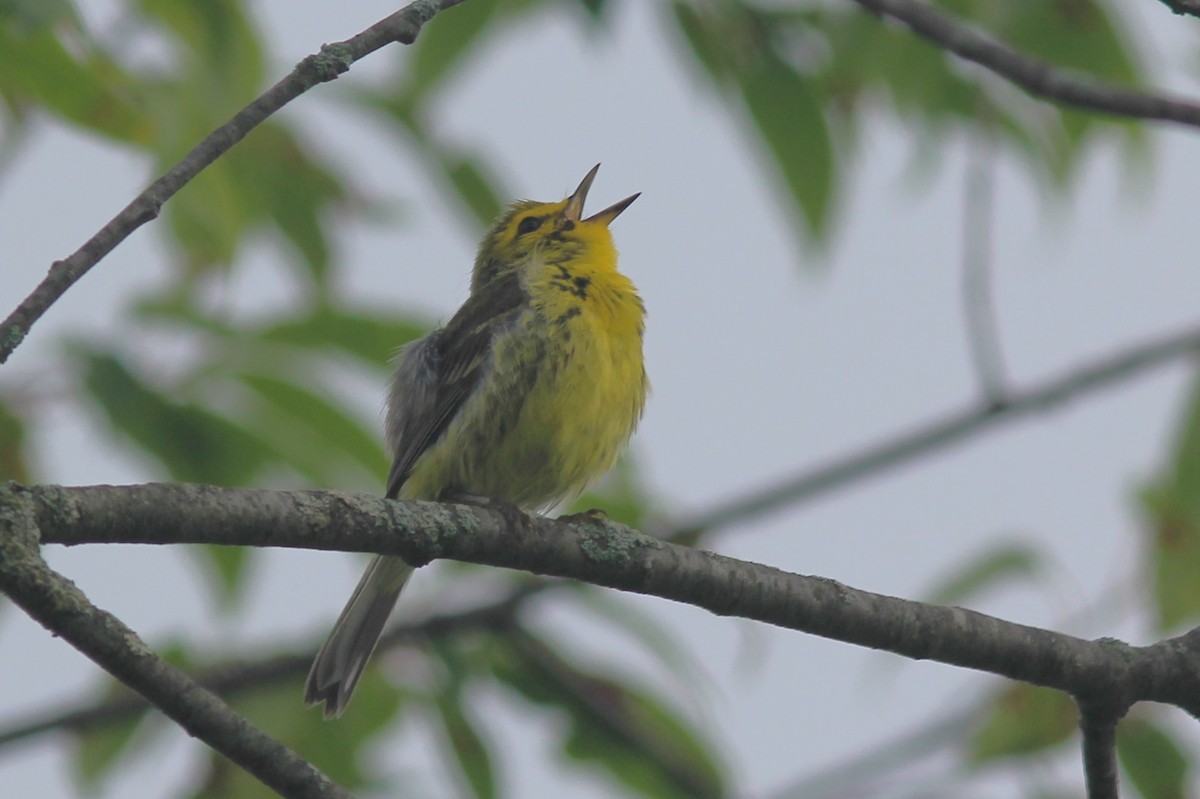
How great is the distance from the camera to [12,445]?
414 centimetres

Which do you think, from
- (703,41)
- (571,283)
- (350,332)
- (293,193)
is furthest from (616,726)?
(703,41)

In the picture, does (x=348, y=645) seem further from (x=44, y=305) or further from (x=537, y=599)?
(x=44, y=305)

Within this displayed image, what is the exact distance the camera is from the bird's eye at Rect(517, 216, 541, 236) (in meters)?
→ 7.08

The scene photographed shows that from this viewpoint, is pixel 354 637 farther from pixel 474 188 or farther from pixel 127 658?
pixel 127 658

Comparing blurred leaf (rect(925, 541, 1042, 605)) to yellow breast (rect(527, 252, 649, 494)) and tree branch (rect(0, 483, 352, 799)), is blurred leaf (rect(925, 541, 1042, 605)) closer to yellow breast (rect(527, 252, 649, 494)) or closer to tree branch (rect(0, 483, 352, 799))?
yellow breast (rect(527, 252, 649, 494))

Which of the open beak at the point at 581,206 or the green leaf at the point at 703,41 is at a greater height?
the open beak at the point at 581,206

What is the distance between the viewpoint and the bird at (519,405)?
5.36 m

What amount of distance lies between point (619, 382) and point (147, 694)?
10.4 feet

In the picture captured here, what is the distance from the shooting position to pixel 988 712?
515cm

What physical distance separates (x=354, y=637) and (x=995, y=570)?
6.72 feet

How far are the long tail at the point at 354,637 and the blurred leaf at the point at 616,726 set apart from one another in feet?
1.50

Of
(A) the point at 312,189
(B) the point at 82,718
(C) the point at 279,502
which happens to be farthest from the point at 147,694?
(A) the point at 312,189

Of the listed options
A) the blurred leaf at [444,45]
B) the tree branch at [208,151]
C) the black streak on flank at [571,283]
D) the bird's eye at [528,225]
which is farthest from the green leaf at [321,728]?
the bird's eye at [528,225]

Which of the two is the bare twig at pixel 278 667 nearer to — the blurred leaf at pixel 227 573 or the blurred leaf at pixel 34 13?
the blurred leaf at pixel 227 573
